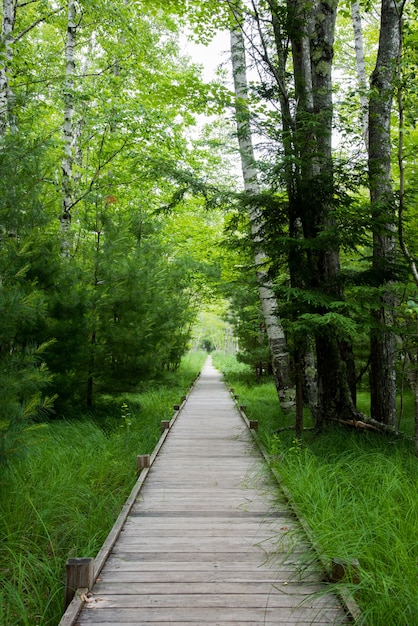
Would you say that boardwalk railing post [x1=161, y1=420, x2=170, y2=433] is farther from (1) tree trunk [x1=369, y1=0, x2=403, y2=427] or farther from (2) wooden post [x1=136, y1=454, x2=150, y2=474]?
(1) tree trunk [x1=369, y1=0, x2=403, y2=427]

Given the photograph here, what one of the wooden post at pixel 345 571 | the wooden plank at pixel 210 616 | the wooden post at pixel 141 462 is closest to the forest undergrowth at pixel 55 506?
the wooden post at pixel 141 462

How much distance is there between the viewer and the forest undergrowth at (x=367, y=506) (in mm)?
2805

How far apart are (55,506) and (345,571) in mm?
2894

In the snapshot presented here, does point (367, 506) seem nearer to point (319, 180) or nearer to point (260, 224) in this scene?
point (319, 180)

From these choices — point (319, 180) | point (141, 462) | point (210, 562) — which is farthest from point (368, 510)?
point (319, 180)

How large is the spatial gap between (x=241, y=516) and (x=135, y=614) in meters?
1.78

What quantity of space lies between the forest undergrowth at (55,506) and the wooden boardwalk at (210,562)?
1.14 feet

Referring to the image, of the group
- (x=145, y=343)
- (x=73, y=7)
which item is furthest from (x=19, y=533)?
(x=73, y=7)

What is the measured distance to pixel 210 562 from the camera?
3367 millimetres

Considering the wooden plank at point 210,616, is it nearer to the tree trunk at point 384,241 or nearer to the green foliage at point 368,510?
the green foliage at point 368,510

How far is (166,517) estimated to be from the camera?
4.36 meters

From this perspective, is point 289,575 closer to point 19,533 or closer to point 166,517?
point 166,517

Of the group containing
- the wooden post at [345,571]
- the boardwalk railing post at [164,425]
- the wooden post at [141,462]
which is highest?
the wooden post at [345,571]

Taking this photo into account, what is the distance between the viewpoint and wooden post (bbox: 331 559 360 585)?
2875 mm
